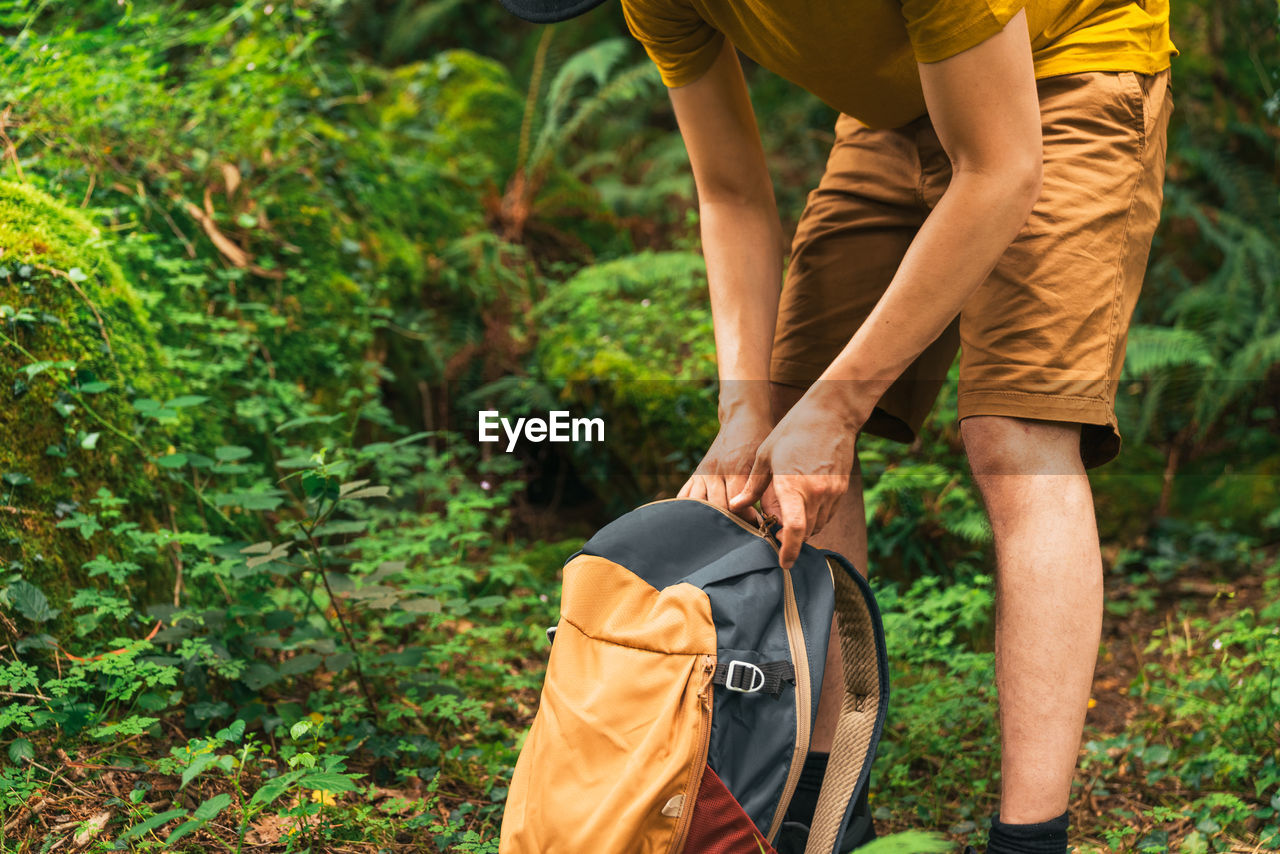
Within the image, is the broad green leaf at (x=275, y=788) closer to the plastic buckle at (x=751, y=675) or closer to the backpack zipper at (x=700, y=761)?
the backpack zipper at (x=700, y=761)

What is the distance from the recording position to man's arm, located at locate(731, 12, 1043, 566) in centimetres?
149

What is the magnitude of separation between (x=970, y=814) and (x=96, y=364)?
2661 mm

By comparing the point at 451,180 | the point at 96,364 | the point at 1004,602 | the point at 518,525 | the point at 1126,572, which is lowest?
the point at 1126,572

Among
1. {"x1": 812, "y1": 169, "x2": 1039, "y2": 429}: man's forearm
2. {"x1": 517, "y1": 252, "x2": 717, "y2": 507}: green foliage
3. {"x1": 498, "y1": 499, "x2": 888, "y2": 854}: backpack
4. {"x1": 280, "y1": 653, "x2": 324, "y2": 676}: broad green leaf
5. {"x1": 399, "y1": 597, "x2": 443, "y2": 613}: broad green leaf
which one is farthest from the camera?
Result: {"x1": 517, "y1": 252, "x2": 717, "y2": 507}: green foliage

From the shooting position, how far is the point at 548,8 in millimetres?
1799

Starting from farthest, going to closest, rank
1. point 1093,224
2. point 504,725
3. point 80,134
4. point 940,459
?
1. point 940,459
2. point 80,134
3. point 504,725
4. point 1093,224

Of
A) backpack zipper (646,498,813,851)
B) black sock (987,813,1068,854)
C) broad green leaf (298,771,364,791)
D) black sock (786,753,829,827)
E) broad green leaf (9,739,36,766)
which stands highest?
backpack zipper (646,498,813,851)

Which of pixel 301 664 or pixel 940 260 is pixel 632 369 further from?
pixel 940 260

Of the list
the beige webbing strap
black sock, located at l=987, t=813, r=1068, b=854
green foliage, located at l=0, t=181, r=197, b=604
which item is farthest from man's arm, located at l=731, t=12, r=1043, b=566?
green foliage, located at l=0, t=181, r=197, b=604

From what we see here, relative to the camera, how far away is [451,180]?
5.40m

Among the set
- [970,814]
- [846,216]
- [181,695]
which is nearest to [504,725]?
[181,695]

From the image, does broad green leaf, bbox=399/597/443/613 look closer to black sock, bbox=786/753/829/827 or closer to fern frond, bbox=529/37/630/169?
black sock, bbox=786/753/829/827

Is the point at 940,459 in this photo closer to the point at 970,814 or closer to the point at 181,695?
the point at 970,814

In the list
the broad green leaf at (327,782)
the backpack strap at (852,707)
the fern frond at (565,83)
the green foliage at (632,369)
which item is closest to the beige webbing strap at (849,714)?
the backpack strap at (852,707)
